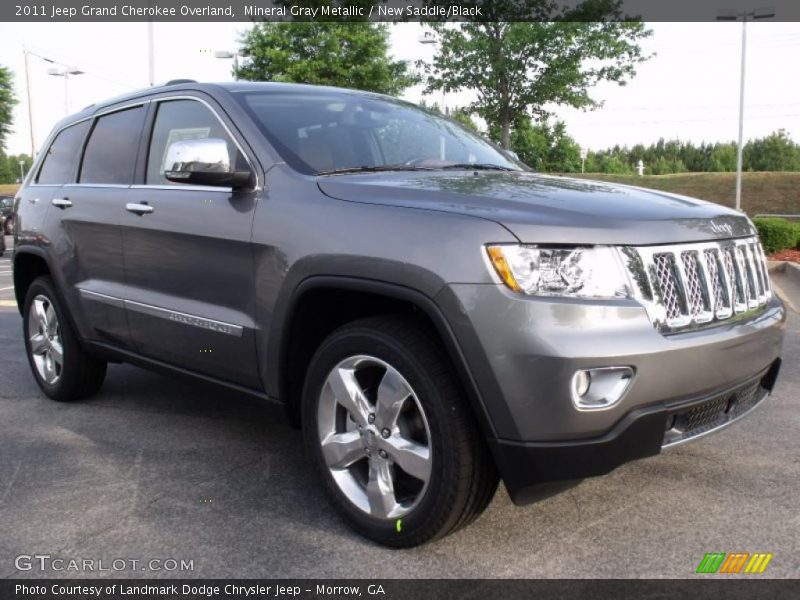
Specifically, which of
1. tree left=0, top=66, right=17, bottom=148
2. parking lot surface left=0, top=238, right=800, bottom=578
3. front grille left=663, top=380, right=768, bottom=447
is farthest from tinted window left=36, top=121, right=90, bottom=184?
tree left=0, top=66, right=17, bottom=148

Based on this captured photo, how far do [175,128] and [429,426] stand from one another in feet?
7.25

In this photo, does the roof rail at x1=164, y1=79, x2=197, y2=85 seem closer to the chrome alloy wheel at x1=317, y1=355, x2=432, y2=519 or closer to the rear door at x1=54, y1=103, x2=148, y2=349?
the rear door at x1=54, y1=103, x2=148, y2=349

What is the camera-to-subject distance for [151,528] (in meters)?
3.01

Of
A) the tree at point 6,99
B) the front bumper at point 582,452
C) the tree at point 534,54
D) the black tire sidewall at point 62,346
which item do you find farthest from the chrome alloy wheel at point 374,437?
the tree at point 6,99

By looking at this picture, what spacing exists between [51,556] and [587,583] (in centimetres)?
190

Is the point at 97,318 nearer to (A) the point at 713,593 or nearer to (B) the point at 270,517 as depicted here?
(B) the point at 270,517

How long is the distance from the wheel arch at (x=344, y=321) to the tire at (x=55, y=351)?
206 centimetres

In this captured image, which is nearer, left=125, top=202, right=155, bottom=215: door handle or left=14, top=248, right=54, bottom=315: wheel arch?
left=125, top=202, right=155, bottom=215: door handle

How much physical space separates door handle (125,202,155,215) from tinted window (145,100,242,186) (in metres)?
0.14

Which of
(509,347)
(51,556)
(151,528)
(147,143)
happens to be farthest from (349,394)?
(147,143)

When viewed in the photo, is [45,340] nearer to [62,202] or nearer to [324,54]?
[62,202]

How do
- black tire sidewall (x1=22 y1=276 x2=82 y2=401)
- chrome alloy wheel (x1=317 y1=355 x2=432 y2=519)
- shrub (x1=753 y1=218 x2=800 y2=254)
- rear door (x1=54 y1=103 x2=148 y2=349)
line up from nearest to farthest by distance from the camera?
chrome alloy wheel (x1=317 y1=355 x2=432 y2=519)
rear door (x1=54 y1=103 x2=148 y2=349)
black tire sidewall (x1=22 y1=276 x2=82 y2=401)
shrub (x1=753 y1=218 x2=800 y2=254)

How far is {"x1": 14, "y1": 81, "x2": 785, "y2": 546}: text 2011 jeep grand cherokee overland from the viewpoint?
7.84 ft

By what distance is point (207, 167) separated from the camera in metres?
3.21
